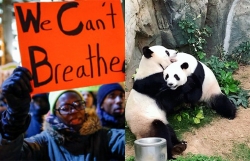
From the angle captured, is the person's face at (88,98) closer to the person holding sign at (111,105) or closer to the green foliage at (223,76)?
the person holding sign at (111,105)

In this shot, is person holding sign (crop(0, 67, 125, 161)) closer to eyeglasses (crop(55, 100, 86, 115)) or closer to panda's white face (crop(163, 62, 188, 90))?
eyeglasses (crop(55, 100, 86, 115))

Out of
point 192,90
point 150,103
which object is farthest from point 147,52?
point 192,90

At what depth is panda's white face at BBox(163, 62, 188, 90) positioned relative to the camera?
3.34 metres

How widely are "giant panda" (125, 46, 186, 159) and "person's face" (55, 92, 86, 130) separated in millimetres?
860

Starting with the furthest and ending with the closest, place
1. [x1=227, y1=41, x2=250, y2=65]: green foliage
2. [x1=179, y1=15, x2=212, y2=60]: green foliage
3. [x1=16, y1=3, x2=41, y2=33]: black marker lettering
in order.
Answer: [x1=227, y1=41, x2=250, y2=65]: green foliage
[x1=179, y1=15, x2=212, y2=60]: green foliage
[x1=16, y1=3, x2=41, y2=33]: black marker lettering

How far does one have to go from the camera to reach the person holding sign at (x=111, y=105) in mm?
2723

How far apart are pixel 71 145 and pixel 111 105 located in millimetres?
383

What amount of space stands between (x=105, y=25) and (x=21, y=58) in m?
0.60

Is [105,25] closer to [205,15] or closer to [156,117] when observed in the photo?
[156,117]

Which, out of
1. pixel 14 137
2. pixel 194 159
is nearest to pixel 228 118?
pixel 194 159

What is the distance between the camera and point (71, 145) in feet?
8.98

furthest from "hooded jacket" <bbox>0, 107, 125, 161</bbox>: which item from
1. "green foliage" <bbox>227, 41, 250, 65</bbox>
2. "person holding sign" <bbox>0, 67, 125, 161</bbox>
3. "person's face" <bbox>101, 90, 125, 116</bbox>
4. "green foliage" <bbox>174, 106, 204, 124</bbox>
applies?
"green foliage" <bbox>227, 41, 250, 65</bbox>

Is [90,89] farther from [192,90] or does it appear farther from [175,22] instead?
[175,22]

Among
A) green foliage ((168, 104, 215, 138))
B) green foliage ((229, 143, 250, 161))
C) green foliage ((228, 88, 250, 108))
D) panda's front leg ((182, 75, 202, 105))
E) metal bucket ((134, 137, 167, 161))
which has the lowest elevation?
green foliage ((229, 143, 250, 161))
